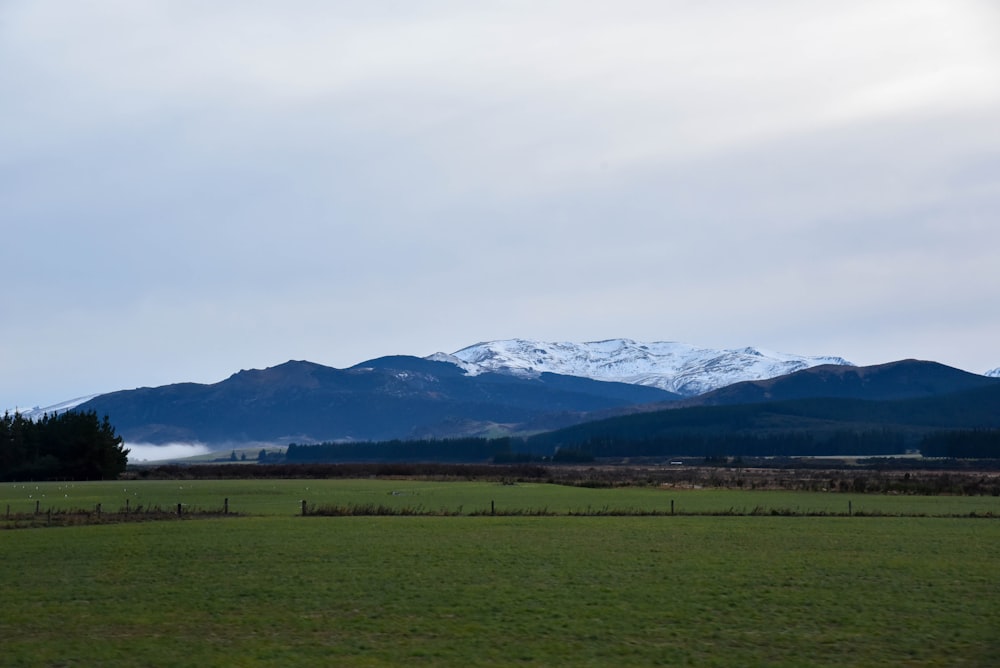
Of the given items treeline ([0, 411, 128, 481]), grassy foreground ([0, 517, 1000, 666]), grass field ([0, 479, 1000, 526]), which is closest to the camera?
grassy foreground ([0, 517, 1000, 666])

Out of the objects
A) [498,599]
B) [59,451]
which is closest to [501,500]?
[498,599]

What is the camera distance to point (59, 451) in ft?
384

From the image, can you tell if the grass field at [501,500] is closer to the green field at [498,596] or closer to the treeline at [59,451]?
the green field at [498,596]

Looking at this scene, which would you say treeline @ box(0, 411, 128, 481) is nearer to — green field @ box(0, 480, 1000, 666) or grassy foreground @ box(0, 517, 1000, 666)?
green field @ box(0, 480, 1000, 666)

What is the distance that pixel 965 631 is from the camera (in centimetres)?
2053

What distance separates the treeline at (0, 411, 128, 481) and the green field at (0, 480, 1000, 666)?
76685mm

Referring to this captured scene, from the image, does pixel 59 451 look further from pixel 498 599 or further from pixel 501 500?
pixel 498 599

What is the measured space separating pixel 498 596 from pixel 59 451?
346ft

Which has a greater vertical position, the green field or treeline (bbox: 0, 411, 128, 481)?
treeline (bbox: 0, 411, 128, 481)

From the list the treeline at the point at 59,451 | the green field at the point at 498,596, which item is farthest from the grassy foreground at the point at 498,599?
the treeline at the point at 59,451

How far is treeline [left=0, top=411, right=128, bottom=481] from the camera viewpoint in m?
115

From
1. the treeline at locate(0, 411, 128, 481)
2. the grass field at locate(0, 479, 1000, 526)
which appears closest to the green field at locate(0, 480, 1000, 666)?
the grass field at locate(0, 479, 1000, 526)

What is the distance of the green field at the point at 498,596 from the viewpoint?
1900 cm

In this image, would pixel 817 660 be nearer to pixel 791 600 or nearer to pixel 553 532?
pixel 791 600
